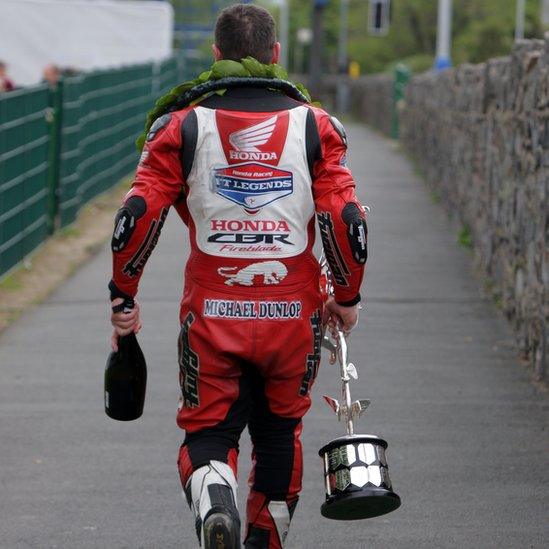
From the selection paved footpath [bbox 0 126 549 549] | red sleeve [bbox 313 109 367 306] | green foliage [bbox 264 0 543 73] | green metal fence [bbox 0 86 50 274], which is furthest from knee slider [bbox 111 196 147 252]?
green foliage [bbox 264 0 543 73]

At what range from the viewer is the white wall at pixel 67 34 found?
889 inches

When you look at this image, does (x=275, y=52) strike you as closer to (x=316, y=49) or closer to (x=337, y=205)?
(x=337, y=205)

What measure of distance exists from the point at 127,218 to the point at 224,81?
1.72 feet

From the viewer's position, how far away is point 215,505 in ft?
14.6

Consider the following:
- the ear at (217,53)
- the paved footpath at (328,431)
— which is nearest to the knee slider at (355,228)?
the ear at (217,53)

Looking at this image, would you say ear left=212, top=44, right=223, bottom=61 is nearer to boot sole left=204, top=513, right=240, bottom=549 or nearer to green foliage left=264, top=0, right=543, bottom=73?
boot sole left=204, top=513, right=240, bottom=549

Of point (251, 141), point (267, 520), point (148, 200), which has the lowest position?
point (267, 520)

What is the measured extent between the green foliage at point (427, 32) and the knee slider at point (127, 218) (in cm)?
4864

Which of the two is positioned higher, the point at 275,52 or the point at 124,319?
the point at 275,52

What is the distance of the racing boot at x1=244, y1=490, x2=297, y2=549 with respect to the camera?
4.98 meters

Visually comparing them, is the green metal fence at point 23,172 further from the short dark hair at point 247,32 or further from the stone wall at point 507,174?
the short dark hair at point 247,32

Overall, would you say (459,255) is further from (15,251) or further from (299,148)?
(299,148)

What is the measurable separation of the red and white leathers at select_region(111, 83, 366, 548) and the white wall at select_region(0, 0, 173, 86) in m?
17.7

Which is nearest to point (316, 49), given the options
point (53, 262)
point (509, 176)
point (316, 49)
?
point (316, 49)
